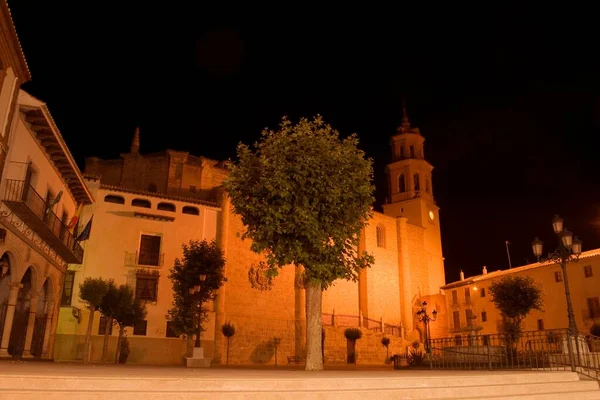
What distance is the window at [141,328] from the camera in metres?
30.1

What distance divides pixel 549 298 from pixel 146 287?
109ft

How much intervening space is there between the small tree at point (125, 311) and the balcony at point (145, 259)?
8.47 ft

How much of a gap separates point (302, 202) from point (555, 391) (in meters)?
8.24

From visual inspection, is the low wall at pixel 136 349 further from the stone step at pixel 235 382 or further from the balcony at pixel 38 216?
the stone step at pixel 235 382

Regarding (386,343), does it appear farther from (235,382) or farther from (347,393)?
(235,382)

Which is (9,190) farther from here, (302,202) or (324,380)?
(324,380)

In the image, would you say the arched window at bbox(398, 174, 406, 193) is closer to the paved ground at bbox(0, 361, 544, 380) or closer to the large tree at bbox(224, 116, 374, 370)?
the large tree at bbox(224, 116, 374, 370)

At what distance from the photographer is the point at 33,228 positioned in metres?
19.9

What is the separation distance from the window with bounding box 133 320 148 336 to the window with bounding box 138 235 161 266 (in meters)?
3.74

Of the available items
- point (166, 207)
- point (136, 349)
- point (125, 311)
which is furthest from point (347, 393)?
point (166, 207)

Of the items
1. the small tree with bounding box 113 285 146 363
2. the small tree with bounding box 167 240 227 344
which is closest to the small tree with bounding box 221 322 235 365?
the small tree with bounding box 167 240 227 344

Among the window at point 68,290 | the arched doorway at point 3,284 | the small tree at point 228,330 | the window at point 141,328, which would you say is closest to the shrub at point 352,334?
the small tree at point 228,330

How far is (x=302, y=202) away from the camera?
15.4 metres

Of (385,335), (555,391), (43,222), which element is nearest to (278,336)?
(385,335)
